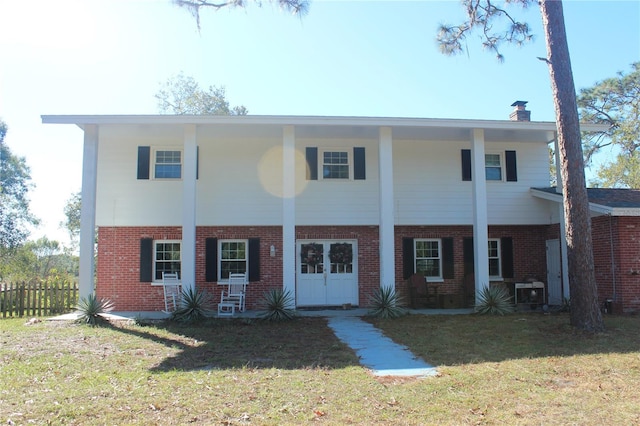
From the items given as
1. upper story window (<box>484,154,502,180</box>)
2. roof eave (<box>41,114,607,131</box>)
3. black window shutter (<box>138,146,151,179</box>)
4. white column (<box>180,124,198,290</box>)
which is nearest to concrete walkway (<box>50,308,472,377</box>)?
white column (<box>180,124,198,290</box>)

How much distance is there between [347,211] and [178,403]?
9105 millimetres

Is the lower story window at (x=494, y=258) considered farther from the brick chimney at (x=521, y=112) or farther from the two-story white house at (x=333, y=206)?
the brick chimney at (x=521, y=112)

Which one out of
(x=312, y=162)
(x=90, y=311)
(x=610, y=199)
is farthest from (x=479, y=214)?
(x=90, y=311)

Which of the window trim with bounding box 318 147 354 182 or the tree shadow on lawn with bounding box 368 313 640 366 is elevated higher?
the window trim with bounding box 318 147 354 182

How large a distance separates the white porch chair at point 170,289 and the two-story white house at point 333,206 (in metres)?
0.50

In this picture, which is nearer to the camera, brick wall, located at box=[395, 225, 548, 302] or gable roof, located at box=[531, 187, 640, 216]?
gable roof, located at box=[531, 187, 640, 216]

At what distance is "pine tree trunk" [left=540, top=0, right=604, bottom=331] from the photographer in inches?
371

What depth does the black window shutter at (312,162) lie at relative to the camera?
13.8m

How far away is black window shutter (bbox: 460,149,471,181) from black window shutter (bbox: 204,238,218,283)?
24.5 ft

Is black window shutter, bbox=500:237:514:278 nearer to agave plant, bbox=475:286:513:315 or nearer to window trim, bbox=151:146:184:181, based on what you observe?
agave plant, bbox=475:286:513:315

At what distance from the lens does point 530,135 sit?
1385 centimetres

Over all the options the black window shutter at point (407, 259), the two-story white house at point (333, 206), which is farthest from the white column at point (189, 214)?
the black window shutter at point (407, 259)

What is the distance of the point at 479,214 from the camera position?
41.9 ft

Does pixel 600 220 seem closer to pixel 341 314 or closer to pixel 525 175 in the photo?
pixel 525 175
